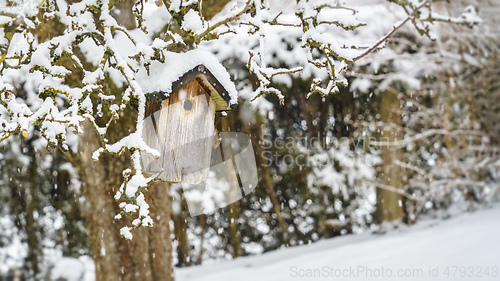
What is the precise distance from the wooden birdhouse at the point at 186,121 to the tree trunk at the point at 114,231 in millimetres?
1219

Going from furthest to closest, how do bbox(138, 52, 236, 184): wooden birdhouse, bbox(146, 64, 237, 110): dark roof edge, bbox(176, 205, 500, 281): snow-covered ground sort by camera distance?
bbox(176, 205, 500, 281): snow-covered ground → bbox(138, 52, 236, 184): wooden birdhouse → bbox(146, 64, 237, 110): dark roof edge

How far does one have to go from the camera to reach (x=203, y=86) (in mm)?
2039

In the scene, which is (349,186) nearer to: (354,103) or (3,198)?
(354,103)

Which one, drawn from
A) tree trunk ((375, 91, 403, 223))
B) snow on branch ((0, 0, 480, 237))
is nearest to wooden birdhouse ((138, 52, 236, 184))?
snow on branch ((0, 0, 480, 237))

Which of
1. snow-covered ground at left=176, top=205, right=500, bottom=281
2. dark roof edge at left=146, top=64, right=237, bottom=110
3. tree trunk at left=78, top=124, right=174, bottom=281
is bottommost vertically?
snow-covered ground at left=176, top=205, right=500, bottom=281

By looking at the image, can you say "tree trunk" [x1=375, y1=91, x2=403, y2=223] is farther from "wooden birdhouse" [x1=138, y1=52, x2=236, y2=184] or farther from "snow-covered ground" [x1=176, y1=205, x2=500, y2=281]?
"wooden birdhouse" [x1=138, y1=52, x2=236, y2=184]

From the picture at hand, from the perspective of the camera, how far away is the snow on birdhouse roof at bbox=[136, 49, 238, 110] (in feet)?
5.66

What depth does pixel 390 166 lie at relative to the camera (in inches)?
236

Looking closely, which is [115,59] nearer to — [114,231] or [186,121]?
[186,121]

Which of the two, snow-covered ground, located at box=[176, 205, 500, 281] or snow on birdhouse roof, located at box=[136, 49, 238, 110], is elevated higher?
snow on birdhouse roof, located at box=[136, 49, 238, 110]

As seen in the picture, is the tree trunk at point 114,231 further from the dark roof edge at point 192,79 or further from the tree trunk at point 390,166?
the tree trunk at point 390,166

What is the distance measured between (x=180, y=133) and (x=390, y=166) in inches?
188

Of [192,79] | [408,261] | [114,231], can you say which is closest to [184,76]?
[192,79]

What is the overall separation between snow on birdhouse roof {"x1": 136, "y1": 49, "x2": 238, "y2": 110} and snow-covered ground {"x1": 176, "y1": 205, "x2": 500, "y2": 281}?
7.14 feet
